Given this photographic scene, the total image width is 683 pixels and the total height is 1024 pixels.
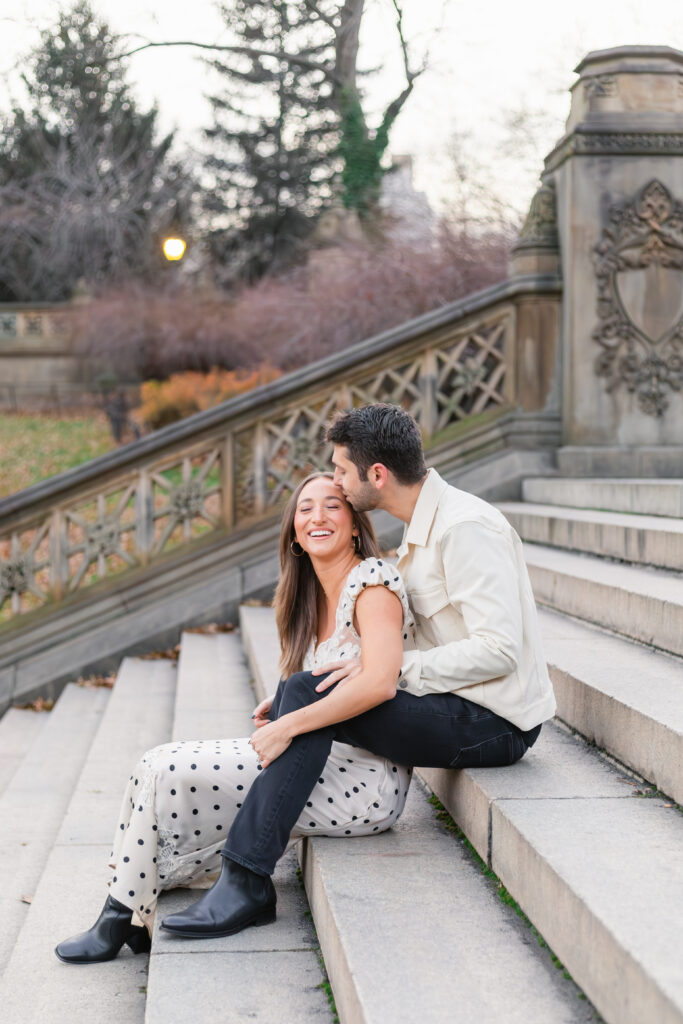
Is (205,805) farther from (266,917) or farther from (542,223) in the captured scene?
(542,223)

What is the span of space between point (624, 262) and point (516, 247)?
762mm

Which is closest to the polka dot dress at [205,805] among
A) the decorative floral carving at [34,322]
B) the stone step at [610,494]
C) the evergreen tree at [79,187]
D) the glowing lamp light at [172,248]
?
the stone step at [610,494]

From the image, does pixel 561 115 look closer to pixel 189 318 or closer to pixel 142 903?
pixel 189 318

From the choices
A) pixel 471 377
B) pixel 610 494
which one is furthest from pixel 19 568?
pixel 610 494

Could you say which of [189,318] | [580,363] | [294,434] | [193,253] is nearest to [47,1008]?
[294,434]

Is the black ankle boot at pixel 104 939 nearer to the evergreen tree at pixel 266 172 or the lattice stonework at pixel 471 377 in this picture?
the lattice stonework at pixel 471 377

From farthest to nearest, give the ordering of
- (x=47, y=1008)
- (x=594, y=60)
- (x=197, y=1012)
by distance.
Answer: (x=594, y=60), (x=47, y=1008), (x=197, y=1012)

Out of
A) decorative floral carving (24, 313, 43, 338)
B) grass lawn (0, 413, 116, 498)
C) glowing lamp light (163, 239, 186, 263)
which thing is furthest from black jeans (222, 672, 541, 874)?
decorative floral carving (24, 313, 43, 338)

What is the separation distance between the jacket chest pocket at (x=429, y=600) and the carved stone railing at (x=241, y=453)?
156 inches

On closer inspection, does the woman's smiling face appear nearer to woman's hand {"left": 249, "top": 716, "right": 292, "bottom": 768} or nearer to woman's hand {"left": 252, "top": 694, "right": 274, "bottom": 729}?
woman's hand {"left": 252, "top": 694, "right": 274, "bottom": 729}

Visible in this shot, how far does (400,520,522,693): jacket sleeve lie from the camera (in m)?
3.02

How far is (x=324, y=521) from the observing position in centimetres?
334

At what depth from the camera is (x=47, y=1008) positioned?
2.83 meters

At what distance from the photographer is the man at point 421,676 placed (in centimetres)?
291
